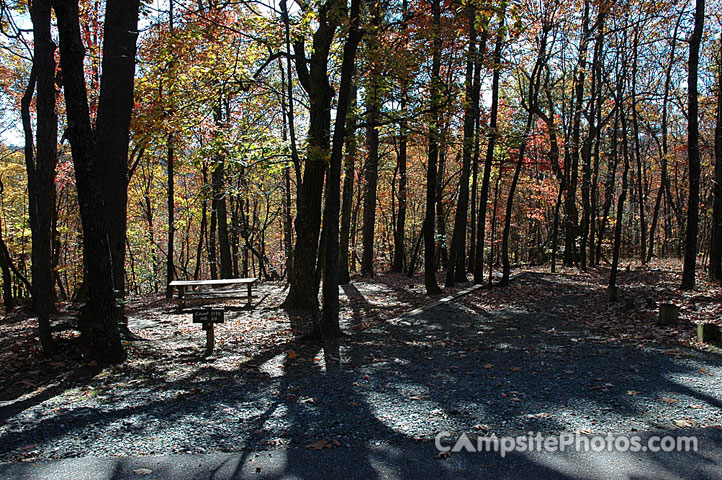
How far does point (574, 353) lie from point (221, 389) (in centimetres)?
474

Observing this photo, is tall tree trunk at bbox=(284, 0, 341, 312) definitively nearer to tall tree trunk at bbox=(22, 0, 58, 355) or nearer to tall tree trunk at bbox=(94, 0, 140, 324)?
tall tree trunk at bbox=(94, 0, 140, 324)

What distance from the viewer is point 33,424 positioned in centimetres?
428

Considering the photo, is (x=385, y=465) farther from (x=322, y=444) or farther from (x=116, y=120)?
(x=116, y=120)

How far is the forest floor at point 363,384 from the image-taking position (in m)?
4.00

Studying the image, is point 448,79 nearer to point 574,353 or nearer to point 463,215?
point 463,215

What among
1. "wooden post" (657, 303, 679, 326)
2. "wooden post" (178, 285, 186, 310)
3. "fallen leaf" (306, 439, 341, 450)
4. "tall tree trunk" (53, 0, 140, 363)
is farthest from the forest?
"fallen leaf" (306, 439, 341, 450)

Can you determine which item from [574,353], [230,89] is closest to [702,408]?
[574,353]

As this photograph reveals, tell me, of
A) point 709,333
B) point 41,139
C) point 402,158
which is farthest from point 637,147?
point 41,139

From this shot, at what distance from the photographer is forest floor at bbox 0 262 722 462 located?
400 cm

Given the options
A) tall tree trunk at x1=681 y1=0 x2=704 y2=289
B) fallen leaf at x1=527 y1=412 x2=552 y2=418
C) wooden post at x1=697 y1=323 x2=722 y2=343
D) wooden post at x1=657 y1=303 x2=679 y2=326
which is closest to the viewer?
fallen leaf at x1=527 y1=412 x2=552 y2=418

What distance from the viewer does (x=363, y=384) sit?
5445 mm

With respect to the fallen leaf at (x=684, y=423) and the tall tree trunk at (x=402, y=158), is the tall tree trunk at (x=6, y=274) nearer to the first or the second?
the tall tree trunk at (x=402, y=158)

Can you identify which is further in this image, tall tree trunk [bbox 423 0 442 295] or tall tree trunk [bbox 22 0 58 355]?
tall tree trunk [bbox 423 0 442 295]

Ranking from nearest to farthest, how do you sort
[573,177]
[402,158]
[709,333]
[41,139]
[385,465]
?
[385,465], [41,139], [709,333], [402,158], [573,177]
